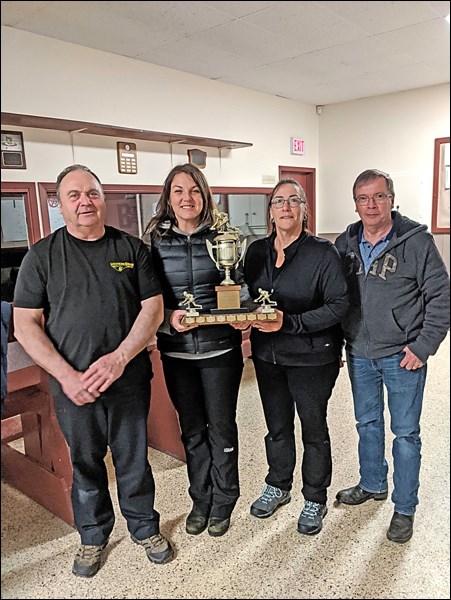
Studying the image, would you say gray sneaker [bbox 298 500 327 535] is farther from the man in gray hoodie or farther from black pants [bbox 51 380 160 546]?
black pants [bbox 51 380 160 546]

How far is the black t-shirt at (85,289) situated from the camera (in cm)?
109

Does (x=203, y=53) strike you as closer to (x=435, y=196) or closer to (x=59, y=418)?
(x=435, y=196)

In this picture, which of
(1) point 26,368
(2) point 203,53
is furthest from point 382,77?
(1) point 26,368

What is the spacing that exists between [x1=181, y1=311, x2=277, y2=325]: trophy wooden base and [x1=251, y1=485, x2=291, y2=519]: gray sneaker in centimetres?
62

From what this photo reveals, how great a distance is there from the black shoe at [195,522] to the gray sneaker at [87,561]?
0.31 meters

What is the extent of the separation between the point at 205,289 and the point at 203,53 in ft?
1.76

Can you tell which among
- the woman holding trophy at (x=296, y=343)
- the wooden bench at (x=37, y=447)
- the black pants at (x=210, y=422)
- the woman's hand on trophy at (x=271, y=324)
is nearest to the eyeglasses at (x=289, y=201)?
the woman holding trophy at (x=296, y=343)

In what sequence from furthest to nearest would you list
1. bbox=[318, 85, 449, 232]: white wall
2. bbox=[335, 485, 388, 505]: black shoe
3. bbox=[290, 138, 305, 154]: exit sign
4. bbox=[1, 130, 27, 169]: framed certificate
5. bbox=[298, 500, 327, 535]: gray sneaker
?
bbox=[335, 485, 388, 505]: black shoe → bbox=[298, 500, 327, 535]: gray sneaker → bbox=[290, 138, 305, 154]: exit sign → bbox=[318, 85, 449, 232]: white wall → bbox=[1, 130, 27, 169]: framed certificate

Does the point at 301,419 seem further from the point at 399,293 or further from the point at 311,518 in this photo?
the point at 399,293

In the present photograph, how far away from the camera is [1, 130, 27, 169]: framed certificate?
91 centimetres

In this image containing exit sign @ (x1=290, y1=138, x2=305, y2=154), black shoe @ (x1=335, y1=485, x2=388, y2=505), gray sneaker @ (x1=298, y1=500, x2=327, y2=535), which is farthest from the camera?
black shoe @ (x1=335, y1=485, x2=388, y2=505)

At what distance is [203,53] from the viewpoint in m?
1.00

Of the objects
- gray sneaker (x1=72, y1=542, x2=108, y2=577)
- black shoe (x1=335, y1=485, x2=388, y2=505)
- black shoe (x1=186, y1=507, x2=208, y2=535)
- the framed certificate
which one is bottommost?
black shoe (x1=335, y1=485, x2=388, y2=505)

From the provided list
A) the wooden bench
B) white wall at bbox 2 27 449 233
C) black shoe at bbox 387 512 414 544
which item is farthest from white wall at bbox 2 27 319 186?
black shoe at bbox 387 512 414 544
